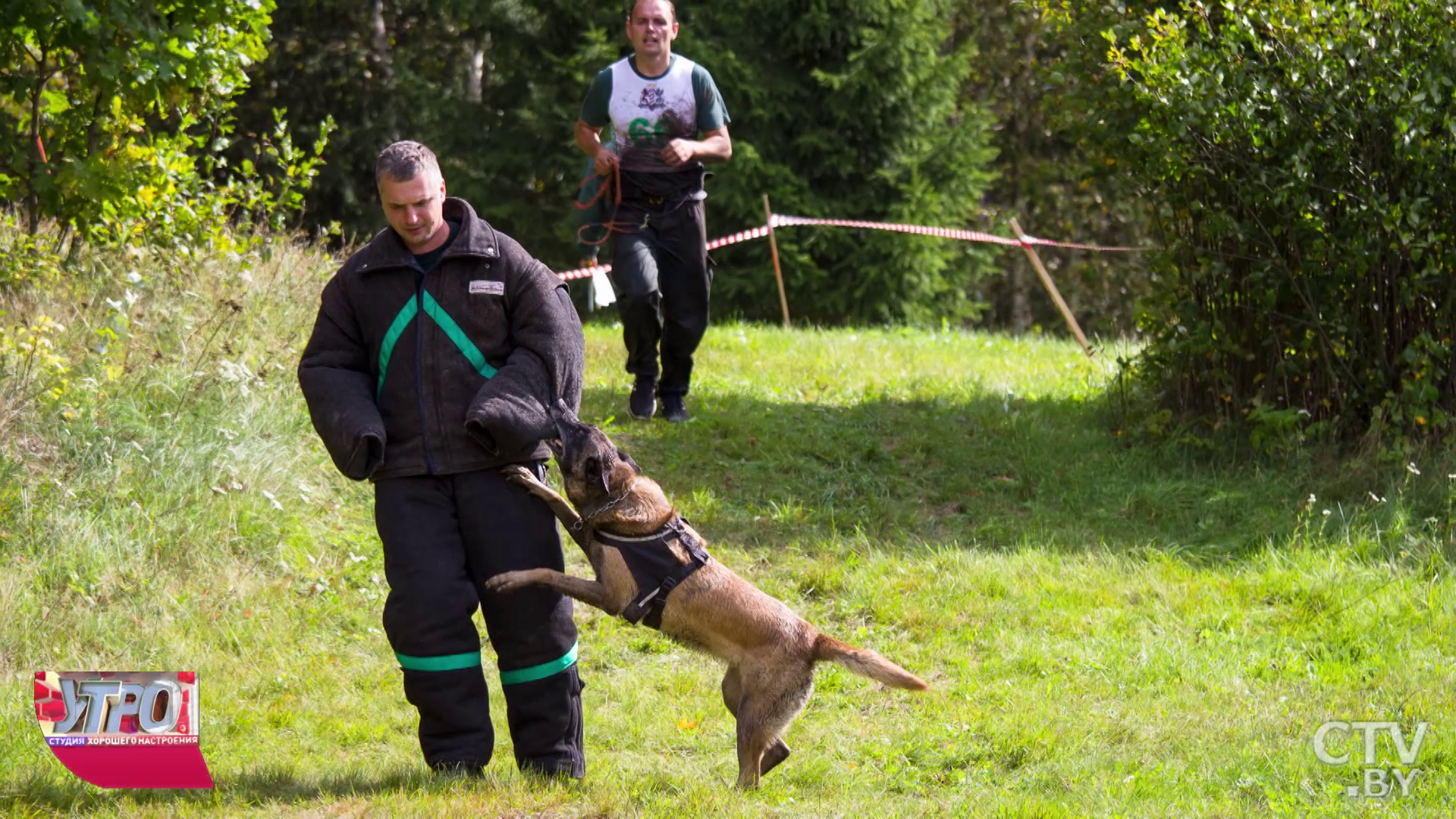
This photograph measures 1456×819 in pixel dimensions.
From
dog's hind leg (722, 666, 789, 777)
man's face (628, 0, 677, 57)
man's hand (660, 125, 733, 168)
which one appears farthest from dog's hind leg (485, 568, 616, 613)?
man's face (628, 0, 677, 57)

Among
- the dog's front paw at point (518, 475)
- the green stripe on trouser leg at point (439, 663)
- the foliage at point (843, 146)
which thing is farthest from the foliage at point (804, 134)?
the green stripe on trouser leg at point (439, 663)

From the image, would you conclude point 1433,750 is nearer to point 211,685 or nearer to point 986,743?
point 986,743

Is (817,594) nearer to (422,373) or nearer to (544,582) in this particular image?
(544,582)

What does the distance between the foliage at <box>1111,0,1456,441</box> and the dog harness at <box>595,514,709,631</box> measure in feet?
14.2

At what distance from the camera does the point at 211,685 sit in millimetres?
5664

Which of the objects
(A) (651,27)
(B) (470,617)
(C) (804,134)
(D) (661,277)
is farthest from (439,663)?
(C) (804,134)

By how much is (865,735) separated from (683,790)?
93cm

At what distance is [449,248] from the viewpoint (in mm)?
4523

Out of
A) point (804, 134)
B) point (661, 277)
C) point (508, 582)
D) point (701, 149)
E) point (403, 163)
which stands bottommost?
point (508, 582)

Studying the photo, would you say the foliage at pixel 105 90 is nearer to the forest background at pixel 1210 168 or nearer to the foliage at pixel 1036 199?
the forest background at pixel 1210 168

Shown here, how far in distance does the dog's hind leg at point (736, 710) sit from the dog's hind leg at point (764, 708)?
→ 0.06m

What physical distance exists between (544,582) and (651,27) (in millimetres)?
4388

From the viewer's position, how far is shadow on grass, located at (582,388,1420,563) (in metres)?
7.40

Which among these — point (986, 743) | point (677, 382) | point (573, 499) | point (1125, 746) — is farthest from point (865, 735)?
point (677, 382)
